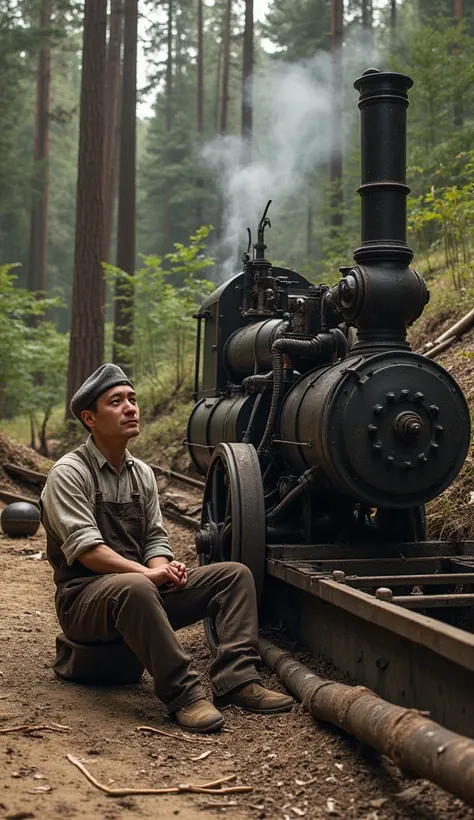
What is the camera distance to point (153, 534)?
4.80 m

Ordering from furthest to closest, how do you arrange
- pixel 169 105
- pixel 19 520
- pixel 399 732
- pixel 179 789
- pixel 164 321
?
pixel 169 105
pixel 164 321
pixel 19 520
pixel 179 789
pixel 399 732

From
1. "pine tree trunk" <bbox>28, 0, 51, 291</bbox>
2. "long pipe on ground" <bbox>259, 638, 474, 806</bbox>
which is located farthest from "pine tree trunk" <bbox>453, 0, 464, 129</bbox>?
"long pipe on ground" <bbox>259, 638, 474, 806</bbox>

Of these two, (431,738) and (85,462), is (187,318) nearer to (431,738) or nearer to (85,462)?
(85,462)

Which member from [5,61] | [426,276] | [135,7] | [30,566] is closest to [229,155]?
[5,61]

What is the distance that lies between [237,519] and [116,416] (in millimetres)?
1006

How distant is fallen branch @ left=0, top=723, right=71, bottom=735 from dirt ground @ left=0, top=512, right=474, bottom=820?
17 millimetres

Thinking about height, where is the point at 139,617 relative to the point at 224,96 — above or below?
below

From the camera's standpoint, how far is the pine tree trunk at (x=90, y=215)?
14625 mm

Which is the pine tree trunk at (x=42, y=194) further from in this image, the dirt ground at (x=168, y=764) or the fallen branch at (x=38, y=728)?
the fallen branch at (x=38, y=728)

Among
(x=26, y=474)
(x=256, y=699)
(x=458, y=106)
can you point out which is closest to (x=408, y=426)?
(x=256, y=699)

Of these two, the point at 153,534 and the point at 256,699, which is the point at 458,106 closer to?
the point at 153,534

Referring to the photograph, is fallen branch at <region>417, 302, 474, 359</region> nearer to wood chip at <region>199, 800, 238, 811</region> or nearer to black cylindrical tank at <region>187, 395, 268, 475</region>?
black cylindrical tank at <region>187, 395, 268, 475</region>

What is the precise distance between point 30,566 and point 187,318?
8424mm

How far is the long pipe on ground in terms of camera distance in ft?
8.87
